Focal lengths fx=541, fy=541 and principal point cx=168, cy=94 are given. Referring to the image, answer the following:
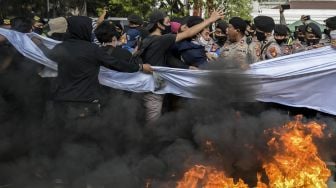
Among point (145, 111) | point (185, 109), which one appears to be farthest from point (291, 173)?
point (145, 111)

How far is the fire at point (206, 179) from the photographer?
15.8 feet

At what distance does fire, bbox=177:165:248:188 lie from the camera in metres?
4.82

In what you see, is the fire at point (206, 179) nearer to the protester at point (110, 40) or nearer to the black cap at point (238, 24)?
the protester at point (110, 40)

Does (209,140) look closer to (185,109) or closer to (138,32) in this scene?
(185,109)

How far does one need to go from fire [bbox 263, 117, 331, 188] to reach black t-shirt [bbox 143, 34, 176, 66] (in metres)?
1.71

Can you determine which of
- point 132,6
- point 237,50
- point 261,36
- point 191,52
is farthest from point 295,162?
point 132,6

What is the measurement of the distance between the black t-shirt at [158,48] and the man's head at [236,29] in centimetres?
80

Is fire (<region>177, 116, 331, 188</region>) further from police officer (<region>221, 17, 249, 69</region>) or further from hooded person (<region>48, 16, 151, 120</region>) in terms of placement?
police officer (<region>221, 17, 249, 69</region>)

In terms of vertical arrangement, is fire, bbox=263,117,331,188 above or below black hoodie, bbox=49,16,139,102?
below

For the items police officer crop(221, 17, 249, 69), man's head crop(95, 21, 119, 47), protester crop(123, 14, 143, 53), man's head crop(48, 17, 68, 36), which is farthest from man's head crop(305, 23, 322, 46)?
man's head crop(48, 17, 68, 36)

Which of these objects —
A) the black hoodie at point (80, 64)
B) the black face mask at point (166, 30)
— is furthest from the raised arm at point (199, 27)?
the black hoodie at point (80, 64)

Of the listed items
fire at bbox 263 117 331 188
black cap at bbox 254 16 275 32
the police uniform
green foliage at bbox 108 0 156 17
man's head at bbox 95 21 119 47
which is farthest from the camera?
green foliage at bbox 108 0 156 17

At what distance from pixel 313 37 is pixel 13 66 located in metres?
3.93

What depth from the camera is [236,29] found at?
21.0 feet
